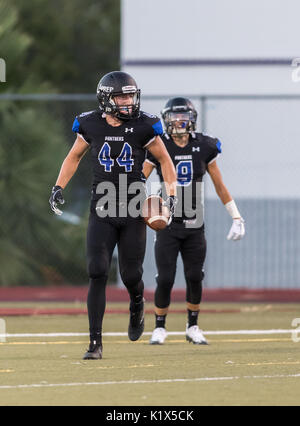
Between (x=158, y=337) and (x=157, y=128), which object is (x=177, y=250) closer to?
(x=158, y=337)

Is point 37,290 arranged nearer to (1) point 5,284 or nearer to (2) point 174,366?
(1) point 5,284

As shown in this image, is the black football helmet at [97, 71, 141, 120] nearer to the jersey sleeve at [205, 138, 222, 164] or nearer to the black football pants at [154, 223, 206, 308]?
the jersey sleeve at [205, 138, 222, 164]

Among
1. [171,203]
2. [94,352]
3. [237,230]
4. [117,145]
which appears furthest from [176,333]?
[117,145]

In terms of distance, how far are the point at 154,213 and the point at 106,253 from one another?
51cm

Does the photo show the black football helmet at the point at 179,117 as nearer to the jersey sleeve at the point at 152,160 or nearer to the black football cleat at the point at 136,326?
the jersey sleeve at the point at 152,160

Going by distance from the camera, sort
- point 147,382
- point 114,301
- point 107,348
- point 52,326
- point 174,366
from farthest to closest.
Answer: point 114,301 → point 52,326 → point 107,348 → point 174,366 → point 147,382

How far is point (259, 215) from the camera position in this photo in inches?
678

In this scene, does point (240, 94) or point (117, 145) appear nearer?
point (117, 145)

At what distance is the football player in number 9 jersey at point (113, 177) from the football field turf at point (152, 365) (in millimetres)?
619

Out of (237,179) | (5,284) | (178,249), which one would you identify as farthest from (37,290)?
(178,249)

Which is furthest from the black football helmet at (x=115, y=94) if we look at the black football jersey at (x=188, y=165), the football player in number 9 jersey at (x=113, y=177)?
the black football jersey at (x=188, y=165)

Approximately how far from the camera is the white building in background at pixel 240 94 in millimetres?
17172

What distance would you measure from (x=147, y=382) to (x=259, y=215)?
9.33m

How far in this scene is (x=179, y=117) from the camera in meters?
11.0
